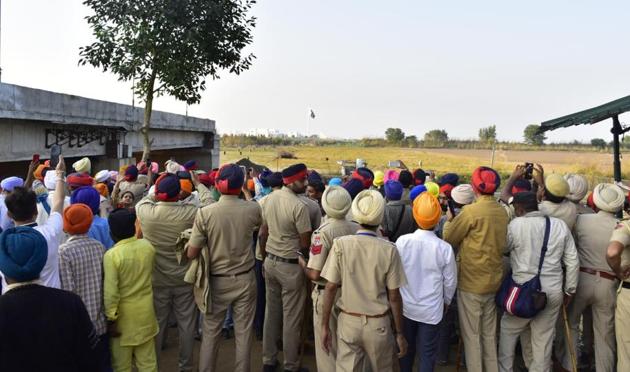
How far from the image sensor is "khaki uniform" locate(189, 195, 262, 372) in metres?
4.06

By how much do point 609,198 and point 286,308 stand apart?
10.8 feet

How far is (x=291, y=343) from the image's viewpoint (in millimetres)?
4535

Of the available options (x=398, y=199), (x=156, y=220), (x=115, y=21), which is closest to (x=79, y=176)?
(x=156, y=220)

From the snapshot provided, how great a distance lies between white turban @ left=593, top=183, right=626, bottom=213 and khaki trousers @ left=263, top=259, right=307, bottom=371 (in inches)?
116

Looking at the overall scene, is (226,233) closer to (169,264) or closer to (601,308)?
(169,264)

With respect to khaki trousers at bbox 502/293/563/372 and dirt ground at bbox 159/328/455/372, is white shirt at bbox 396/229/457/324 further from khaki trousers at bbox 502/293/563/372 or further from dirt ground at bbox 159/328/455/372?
dirt ground at bbox 159/328/455/372

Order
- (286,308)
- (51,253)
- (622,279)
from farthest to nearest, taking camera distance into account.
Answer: (286,308) → (622,279) → (51,253)

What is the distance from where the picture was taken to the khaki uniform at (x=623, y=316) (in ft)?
12.8

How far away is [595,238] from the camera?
14.2 ft

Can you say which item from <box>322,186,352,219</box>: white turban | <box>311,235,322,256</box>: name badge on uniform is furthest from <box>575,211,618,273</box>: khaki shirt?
<box>311,235,322,256</box>: name badge on uniform

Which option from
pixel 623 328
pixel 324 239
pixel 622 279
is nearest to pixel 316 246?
pixel 324 239

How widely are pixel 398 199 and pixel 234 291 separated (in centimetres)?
213

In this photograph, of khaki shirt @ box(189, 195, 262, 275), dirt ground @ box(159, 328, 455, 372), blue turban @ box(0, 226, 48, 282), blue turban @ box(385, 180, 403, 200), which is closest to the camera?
blue turban @ box(0, 226, 48, 282)

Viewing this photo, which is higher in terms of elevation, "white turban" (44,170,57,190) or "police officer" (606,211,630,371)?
"white turban" (44,170,57,190)
